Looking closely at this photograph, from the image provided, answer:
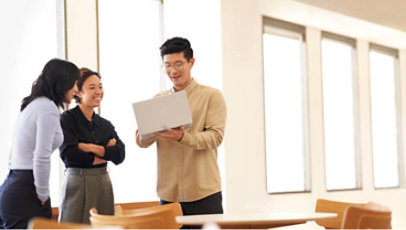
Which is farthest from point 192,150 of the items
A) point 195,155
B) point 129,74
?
point 129,74

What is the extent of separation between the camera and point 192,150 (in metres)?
3.97

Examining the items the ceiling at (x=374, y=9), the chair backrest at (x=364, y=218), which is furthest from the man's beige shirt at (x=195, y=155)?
the ceiling at (x=374, y=9)

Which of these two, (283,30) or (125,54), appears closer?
(125,54)

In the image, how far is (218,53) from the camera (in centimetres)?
691

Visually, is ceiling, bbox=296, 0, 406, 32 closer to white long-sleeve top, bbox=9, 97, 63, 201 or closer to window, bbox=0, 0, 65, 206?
window, bbox=0, 0, 65, 206

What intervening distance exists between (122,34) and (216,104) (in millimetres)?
2665

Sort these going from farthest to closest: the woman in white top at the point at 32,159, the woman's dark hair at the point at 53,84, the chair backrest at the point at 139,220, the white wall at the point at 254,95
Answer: the white wall at the point at 254,95
the woman's dark hair at the point at 53,84
the woman in white top at the point at 32,159
the chair backrest at the point at 139,220

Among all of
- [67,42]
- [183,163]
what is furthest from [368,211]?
[67,42]

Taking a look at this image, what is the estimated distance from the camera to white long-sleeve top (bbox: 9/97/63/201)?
335 cm

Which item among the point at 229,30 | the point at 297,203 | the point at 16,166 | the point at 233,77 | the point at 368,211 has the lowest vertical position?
the point at 297,203

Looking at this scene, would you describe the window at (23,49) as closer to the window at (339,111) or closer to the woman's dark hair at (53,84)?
the woman's dark hair at (53,84)

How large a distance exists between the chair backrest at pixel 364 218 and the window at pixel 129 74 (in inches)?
141

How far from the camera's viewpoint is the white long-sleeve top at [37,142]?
3350mm

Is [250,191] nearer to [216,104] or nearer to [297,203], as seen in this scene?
[297,203]
